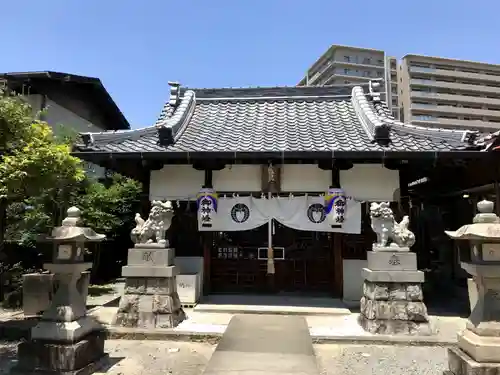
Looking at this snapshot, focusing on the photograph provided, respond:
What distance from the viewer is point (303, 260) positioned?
11.0 m

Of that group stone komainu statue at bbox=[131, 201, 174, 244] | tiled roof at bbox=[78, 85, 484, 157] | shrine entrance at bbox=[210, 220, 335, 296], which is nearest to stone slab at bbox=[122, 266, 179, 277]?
stone komainu statue at bbox=[131, 201, 174, 244]

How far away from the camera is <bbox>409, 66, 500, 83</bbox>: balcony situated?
7388 cm

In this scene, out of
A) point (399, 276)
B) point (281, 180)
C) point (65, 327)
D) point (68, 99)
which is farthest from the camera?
point (68, 99)

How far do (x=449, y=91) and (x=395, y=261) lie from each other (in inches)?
3083

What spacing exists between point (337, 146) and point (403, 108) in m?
72.3

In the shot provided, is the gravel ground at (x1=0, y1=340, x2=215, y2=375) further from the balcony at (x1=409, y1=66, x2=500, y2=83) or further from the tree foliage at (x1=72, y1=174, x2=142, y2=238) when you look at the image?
the balcony at (x1=409, y1=66, x2=500, y2=83)

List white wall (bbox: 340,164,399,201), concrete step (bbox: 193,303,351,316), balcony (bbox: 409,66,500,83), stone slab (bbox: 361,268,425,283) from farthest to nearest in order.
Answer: balcony (bbox: 409,66,500,83)
white wall (bbox: 340,164,399,201)
concrete step (bbox: 193,303,351,316)
stone slab (bbox: 361,268,425,283)

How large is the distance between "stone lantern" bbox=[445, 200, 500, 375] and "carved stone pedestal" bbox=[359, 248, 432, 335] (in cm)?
286

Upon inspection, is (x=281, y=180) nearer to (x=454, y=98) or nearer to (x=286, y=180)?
(x=286, y=180)

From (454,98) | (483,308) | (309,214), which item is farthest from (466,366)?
(454,98)

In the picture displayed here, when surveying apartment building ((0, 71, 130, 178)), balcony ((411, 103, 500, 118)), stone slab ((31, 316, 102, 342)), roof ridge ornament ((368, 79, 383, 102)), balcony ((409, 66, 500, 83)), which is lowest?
stone slab ((31, 316, 102, 342))

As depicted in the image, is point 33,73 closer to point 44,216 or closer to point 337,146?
point 44,216

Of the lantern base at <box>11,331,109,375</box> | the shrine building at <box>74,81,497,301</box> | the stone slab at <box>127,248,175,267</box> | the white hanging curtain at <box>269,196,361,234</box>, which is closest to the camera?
the lantern base at <box>11,331,109,375</box>

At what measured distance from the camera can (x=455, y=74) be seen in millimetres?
74812
